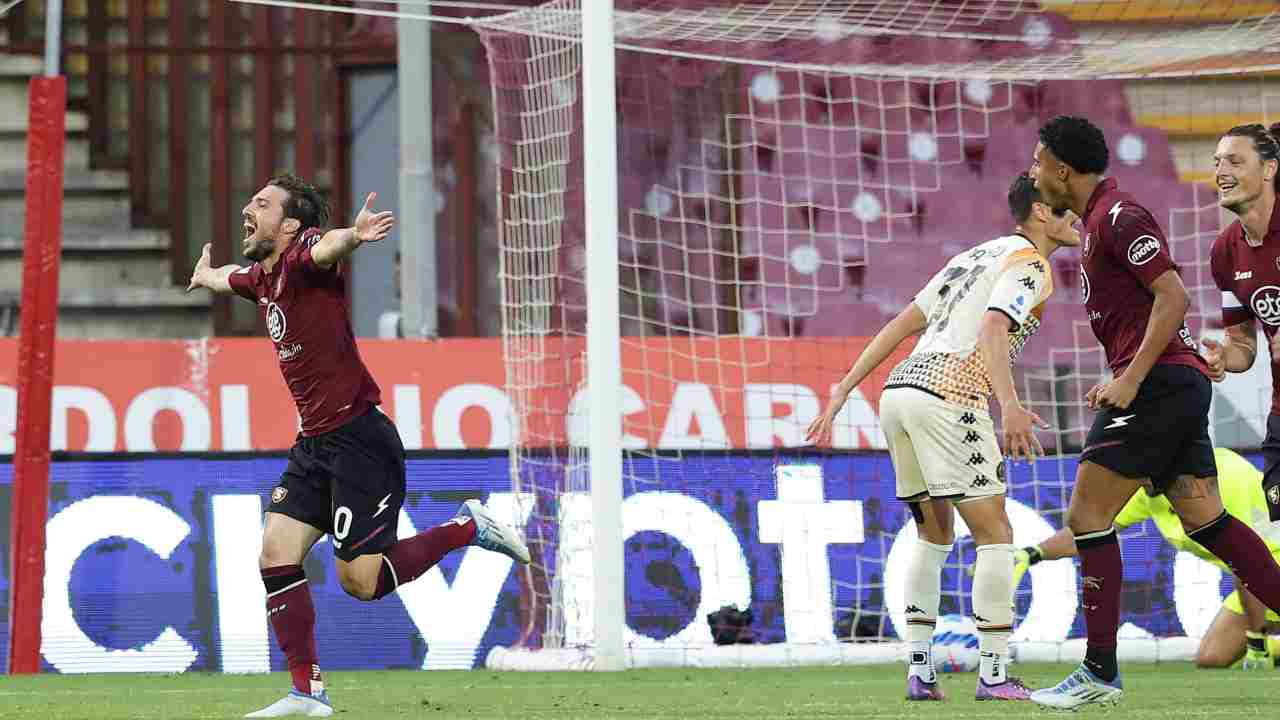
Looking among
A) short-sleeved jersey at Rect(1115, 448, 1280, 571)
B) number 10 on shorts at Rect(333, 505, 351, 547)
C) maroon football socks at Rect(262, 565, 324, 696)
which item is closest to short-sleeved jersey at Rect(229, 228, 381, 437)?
number 10 on shorts at Rect(333, 505, 351, 547)

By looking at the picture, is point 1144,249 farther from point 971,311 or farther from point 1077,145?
point 971,311

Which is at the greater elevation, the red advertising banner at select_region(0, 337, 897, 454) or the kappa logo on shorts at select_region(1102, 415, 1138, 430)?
the red advertising banner at select_region(0, 337, 897, 454)

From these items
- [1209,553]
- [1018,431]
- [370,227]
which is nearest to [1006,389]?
[1018,431]

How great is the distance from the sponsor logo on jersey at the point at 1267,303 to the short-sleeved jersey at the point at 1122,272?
40 cm

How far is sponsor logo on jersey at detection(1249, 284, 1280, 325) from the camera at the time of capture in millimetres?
A: 6566

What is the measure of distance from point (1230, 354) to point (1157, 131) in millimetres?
7357

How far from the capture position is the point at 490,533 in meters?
7.46

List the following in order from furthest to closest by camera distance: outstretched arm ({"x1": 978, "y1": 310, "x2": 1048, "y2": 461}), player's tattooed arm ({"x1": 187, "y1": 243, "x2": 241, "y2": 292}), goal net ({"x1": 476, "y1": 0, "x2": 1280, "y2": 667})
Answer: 1. goal net ({"x1": 476, "y1": 0, "x2": 1280, "y2": 667})
2. player's tattooed arm ({"x1": 187, "y1": 243, "x2": 241, "y2": 292})
3. outstretched arm ({"x1": 978, "y1": 310, "x2": 1048, "y2": 461})

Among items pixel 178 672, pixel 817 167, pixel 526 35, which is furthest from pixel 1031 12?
pixel 178 672

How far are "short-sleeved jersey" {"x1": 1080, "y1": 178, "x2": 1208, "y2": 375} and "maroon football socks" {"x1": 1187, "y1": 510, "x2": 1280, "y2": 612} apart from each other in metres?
0.47

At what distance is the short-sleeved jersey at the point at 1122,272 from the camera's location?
6.02 m

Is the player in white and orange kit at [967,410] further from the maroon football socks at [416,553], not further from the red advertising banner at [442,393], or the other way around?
the red advertising banner at [442,393]

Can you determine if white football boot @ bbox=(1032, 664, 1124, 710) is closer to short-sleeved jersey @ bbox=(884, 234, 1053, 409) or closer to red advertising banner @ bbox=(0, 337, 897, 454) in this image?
short-sleeved jersey @ bbox=(884, 234, 1053, 409)

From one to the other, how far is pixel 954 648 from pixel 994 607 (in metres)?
2.29
